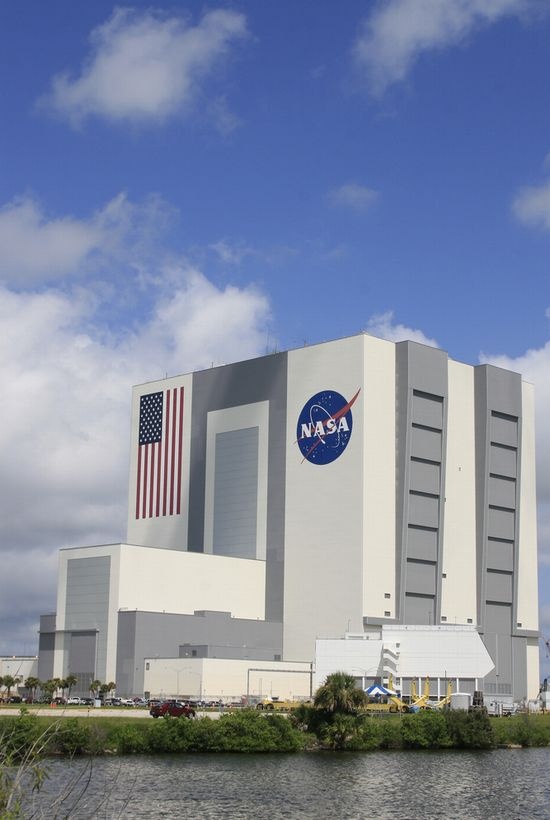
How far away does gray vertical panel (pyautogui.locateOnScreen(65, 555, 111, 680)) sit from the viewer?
11562cm

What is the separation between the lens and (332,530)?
116 m

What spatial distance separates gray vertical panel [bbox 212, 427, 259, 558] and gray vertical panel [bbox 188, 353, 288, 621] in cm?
223

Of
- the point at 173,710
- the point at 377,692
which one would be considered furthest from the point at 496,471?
the point at 173,710

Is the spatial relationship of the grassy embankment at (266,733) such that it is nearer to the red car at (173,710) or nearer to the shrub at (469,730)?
the shrub at (469,730)

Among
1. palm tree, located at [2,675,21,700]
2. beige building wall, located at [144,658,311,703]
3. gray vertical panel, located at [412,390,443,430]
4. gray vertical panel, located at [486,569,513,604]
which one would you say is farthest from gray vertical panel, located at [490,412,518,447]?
palm tree, located at [2,675,21,700]

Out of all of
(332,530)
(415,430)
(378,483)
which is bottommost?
(332,530)

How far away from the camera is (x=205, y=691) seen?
108250 millimetres

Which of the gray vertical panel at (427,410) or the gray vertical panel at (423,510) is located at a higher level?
the gray vertical panel at (427,410)

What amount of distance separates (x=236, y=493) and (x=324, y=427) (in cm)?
1482

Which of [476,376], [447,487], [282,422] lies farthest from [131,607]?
[476,376]

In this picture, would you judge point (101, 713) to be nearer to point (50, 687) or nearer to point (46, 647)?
point (50, 687)

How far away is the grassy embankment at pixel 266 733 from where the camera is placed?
63.6 metres

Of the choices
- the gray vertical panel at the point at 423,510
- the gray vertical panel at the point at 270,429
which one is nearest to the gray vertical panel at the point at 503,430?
the gray vertical panel at the point at 423,510

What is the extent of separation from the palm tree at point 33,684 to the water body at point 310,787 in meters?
53.4
